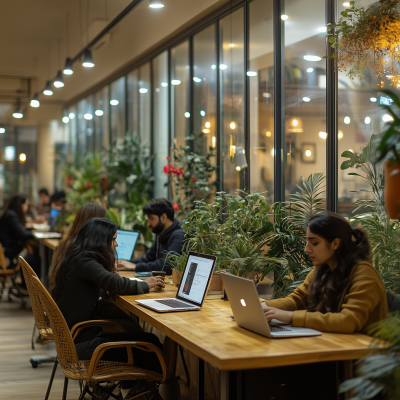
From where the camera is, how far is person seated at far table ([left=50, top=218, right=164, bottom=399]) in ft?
10.9

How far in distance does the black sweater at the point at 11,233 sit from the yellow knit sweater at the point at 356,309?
234 inches

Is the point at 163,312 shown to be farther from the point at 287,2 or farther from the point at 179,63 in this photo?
the point at 179,63

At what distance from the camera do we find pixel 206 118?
5.92m

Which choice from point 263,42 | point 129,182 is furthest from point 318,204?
point 129,182

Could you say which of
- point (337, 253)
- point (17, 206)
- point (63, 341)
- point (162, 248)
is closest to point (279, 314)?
point (337, 253)

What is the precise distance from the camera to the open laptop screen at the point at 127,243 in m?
5.18

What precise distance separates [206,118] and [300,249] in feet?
8.75

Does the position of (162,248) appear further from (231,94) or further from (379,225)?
(379,225)

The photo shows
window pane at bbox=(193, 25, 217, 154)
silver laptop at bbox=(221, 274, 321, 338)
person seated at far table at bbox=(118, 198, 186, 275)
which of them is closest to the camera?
silver laptop at bbox=(221, 274, 321, 338)

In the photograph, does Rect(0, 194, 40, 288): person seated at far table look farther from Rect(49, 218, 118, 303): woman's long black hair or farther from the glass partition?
Rect(49, 218, 118, 303): woman's long black hair

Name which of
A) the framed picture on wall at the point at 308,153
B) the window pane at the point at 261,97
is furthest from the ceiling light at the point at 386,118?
the window pane at the point at 261,97

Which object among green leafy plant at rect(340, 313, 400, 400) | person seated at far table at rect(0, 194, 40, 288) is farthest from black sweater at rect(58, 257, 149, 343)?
person seated at far table at rect(0, 194, 40, 288)

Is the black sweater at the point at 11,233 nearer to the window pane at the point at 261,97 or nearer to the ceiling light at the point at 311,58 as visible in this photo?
the window pane at the point at 261,97

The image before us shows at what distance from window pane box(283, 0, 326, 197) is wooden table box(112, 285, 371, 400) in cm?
176
